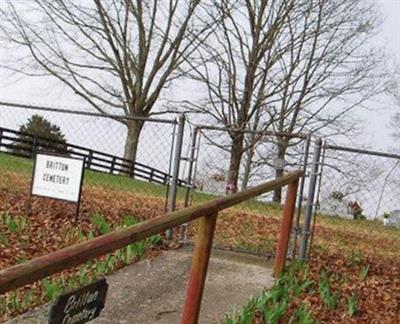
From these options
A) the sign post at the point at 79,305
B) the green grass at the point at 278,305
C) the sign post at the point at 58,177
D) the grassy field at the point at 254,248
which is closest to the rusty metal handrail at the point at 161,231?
the sign post at the point at 79,305

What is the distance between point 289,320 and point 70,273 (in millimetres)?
2048

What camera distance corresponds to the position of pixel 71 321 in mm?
2162

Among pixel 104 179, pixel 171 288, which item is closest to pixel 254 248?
pixel 171 288

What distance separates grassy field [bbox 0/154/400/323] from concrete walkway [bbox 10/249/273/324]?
210mm

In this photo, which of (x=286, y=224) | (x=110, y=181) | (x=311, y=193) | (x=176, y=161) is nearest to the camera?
(x=286, y=224)

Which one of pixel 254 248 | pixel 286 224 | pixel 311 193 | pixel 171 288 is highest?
pixel 311 193

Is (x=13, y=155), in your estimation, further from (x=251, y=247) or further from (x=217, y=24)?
(x=217, y=24)

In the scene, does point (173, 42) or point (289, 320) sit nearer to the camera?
point (289, 320)

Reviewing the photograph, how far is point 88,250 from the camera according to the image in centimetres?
216

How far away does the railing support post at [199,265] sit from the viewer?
11.6ft

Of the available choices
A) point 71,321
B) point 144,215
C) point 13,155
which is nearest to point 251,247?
point 144,215

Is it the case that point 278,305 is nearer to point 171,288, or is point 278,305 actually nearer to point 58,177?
point 171,288

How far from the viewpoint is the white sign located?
673 centimetres

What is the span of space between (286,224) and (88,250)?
11.9ft
